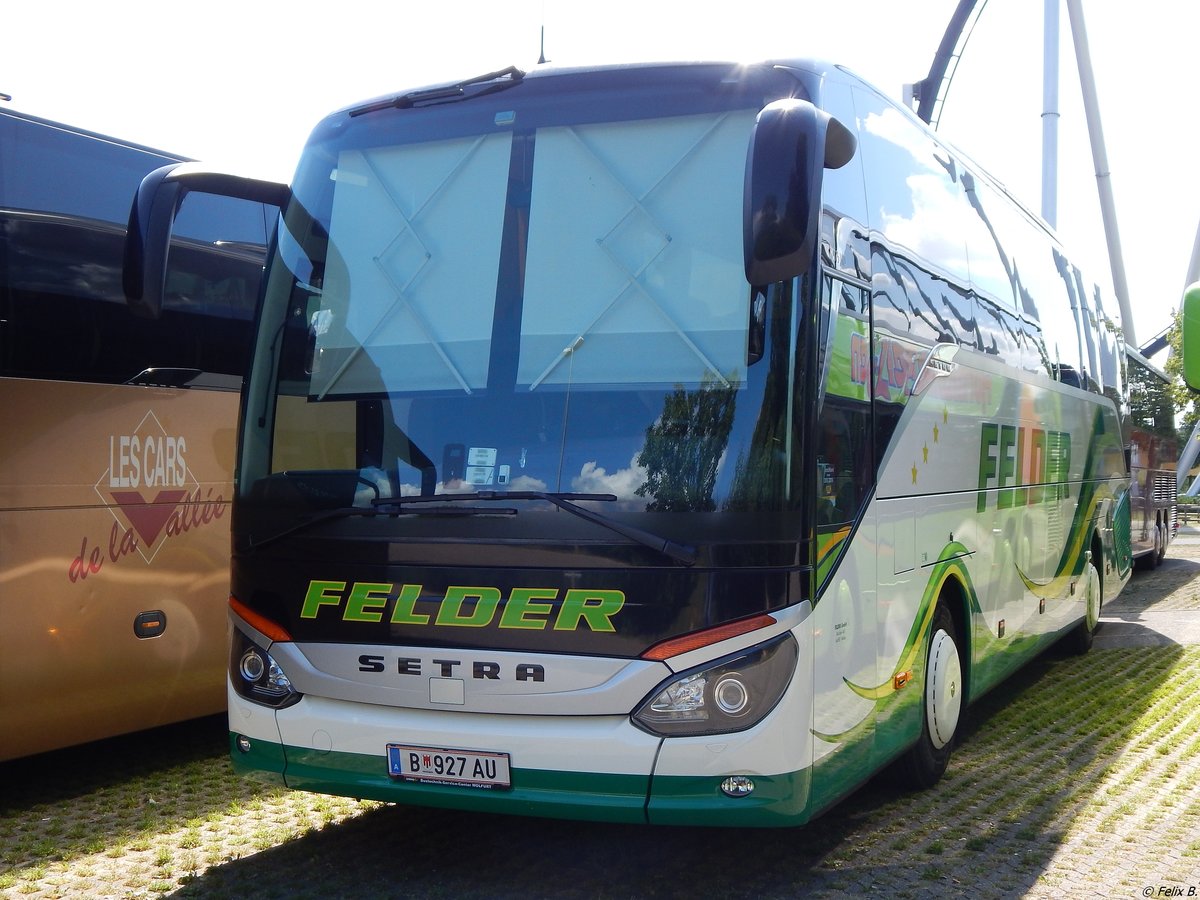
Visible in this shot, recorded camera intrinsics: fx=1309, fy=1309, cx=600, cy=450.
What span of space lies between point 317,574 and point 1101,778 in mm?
4164

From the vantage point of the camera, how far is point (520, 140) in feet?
16.5

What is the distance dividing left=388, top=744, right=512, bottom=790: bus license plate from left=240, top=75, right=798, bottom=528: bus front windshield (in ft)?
3.02

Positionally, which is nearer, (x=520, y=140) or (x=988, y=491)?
(x=520, y=140)

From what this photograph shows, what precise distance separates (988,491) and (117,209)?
4.93 m

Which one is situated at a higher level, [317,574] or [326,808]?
[317,574]

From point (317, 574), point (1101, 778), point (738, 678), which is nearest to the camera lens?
point (738, 678)

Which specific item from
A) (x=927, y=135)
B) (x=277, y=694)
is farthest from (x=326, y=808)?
(x=927, y=135)

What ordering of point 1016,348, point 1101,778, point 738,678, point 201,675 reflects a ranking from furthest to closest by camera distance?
point 1016,348
point 201,675
point 1101,778
point 738,678

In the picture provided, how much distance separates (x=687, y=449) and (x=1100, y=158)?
114ft

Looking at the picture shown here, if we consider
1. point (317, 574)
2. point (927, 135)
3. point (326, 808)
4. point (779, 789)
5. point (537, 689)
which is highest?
point (927, 135)

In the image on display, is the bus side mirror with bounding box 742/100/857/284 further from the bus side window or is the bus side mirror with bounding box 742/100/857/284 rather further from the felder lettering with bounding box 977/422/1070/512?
the felder lettering with bounding box 977/422/1070/512

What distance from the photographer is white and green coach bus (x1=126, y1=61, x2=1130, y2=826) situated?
4.41 meters

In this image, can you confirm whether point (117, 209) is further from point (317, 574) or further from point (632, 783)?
point (632, 783)

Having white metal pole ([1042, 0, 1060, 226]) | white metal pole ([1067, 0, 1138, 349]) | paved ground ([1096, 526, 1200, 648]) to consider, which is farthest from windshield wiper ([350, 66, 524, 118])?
white metal pole ([1067, 0, 1138, 349])
